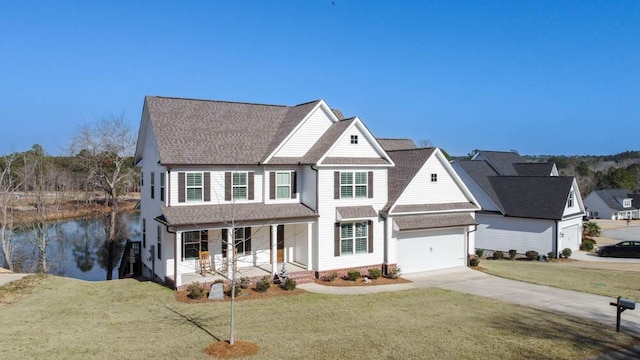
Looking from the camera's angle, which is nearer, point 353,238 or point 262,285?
point 262,285

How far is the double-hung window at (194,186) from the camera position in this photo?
19.8m

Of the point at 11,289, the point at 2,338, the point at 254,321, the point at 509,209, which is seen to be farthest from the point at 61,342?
the point at 509,209

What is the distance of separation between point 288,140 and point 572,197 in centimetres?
2385

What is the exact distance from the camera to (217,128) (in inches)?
864

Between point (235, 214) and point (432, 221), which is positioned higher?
point (235, 214)

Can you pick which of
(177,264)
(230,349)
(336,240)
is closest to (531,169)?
(336,240)

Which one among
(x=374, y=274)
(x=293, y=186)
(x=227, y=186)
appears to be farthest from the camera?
(x=293, y=186)

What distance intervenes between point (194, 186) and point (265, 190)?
10.9 feet

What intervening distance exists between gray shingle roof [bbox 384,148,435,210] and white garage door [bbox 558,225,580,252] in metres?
15.3

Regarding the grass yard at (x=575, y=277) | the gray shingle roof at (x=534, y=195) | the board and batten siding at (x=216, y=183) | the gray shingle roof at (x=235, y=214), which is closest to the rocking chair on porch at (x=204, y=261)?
the gray shingle roof at (x=235, y=214)

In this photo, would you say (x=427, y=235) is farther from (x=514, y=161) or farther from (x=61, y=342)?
(x=514, y=161)

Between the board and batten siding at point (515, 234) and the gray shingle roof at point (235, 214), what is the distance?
19.0 metres

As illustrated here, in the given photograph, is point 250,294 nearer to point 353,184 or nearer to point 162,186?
point 162,186

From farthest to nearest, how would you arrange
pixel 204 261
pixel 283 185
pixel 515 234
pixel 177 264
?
pixel 515 234 → pixel 283 185 → pixel 204 261 → pixel 177 264
